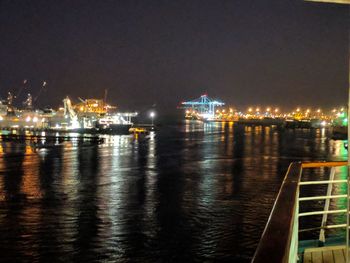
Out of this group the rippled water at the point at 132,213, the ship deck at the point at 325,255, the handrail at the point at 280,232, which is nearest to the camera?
the handrail at the point at 280,232

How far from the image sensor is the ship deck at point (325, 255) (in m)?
3.35

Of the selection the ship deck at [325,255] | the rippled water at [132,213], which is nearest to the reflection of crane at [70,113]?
the rippled water at [132,213]

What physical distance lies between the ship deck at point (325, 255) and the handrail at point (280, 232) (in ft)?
4.19

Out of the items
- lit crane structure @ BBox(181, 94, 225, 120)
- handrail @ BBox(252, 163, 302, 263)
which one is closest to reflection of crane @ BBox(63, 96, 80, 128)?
handrail @ BBox(252, 163, 302, 263)

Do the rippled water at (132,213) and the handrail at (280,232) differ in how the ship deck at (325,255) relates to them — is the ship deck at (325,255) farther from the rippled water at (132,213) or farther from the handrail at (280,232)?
the rippled water at (132,213)

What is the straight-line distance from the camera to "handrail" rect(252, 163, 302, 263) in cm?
126

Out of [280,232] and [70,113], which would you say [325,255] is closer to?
[280,232]

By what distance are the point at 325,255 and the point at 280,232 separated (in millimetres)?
2204

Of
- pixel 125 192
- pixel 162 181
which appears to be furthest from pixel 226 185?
pixel 125 192

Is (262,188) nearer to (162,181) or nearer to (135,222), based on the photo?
(162,181)

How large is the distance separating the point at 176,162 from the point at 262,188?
25.5ft

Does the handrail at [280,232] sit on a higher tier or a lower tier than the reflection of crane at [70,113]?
lower

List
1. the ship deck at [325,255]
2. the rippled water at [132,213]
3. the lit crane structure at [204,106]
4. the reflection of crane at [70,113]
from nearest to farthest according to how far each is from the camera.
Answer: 1. the ship deck at [325,255]
2. the rippled water at [132,213]
3. the reflection of crane at [70,113]
4. the lit crane structure at [204,106]

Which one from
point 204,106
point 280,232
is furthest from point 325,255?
point 204,106
